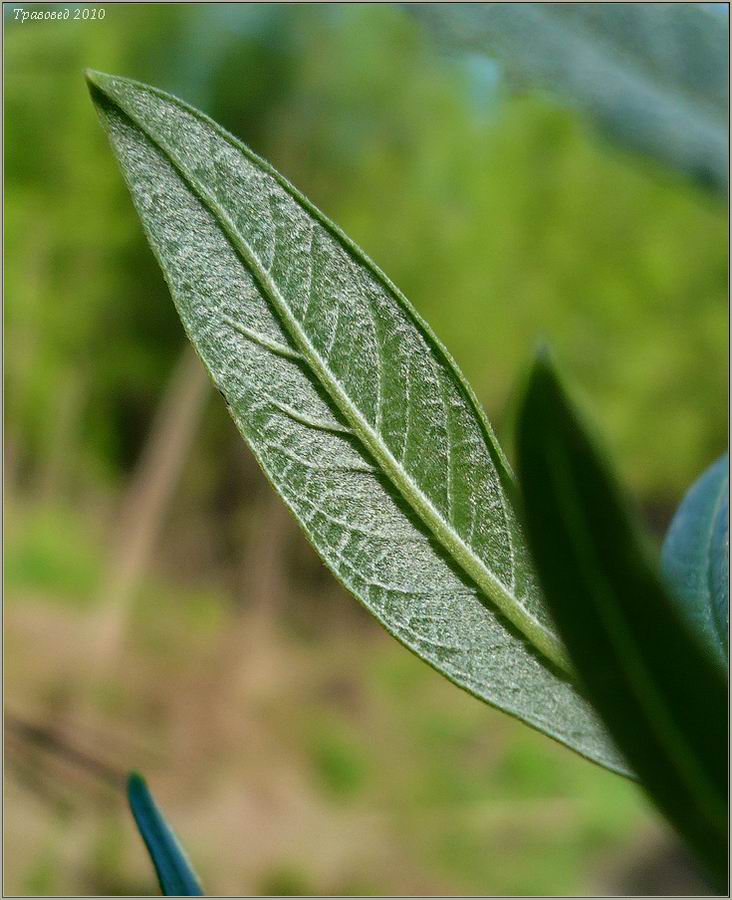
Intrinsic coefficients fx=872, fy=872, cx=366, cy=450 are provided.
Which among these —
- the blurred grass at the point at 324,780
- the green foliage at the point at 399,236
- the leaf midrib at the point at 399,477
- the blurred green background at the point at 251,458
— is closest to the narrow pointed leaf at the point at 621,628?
the leaf midrib at the point at 399,477

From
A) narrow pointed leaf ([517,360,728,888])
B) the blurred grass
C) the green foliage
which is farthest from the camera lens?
the green foliage

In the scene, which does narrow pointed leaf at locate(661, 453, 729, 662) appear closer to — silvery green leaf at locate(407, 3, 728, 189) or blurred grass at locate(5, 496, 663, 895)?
silvery green leaf at locate(407, 3, 728, 189)

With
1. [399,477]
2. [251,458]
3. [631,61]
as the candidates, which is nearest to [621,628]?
[399,477]

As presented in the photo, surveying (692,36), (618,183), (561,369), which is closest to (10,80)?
(618,183)

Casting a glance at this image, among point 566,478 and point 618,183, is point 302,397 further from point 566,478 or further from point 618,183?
point 618,183

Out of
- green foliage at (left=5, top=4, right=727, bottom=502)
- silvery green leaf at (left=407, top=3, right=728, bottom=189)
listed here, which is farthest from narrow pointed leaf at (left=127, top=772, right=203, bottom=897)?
green foliage at (left=5, top=4, right=727, bottom=502)

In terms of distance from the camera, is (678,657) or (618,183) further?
(618,183)

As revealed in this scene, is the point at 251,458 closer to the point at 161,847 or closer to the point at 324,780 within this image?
the point at 324,780
